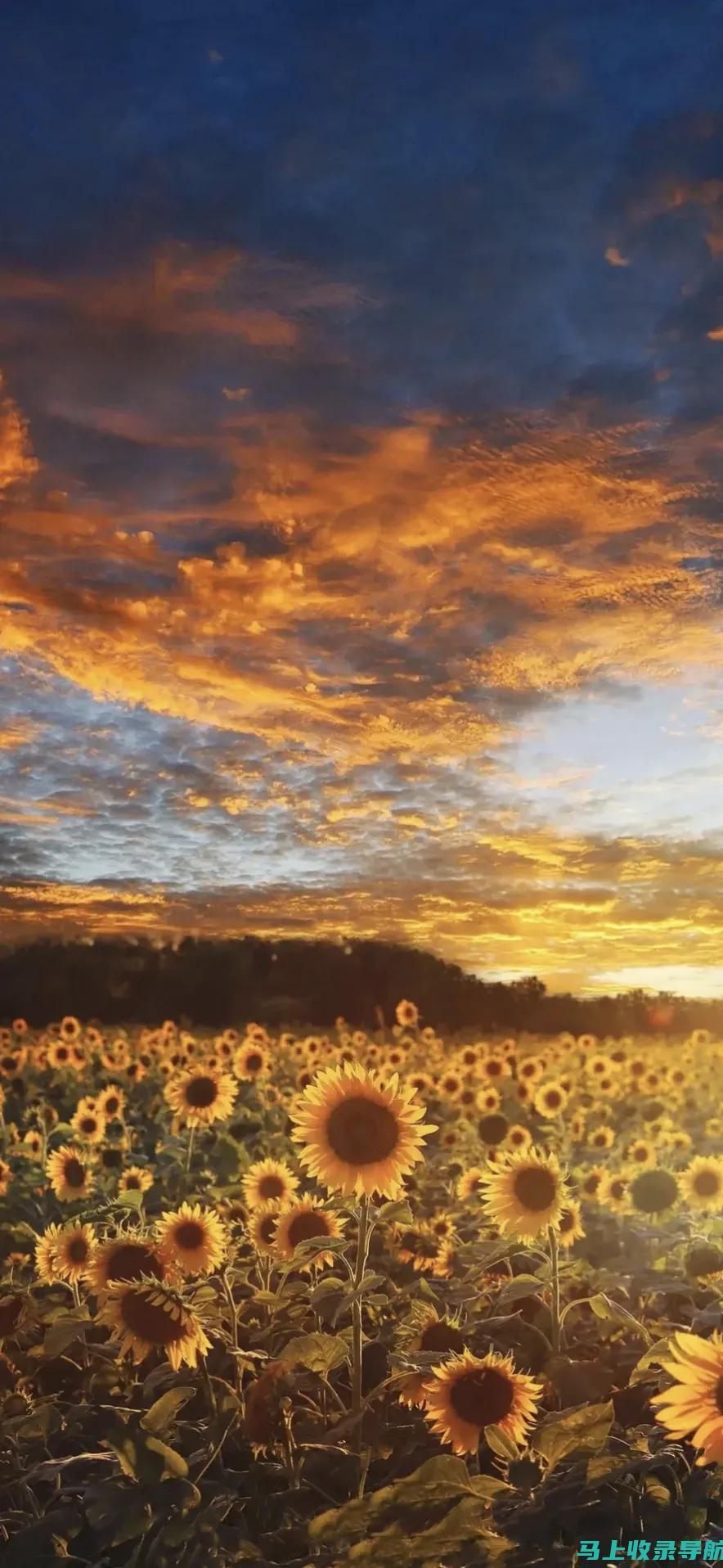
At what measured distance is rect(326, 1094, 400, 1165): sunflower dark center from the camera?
5332 millimetres

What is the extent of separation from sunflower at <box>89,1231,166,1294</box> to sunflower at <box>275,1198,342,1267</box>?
2.96ft

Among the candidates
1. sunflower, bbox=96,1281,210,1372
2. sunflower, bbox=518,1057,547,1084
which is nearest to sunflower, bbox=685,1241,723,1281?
sunflower, bbox=96,1281,210,1372

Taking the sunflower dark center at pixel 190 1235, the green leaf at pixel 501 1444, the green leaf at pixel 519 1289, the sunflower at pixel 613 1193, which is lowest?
the sunflower at pixel 613 1193

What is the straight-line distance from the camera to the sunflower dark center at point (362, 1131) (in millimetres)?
5332

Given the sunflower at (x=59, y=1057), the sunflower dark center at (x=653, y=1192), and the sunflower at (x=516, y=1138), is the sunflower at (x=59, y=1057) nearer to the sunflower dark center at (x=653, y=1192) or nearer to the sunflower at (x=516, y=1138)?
the sunflower at (x=516, y=1138)

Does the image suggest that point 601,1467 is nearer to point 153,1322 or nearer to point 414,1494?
point 414,1494

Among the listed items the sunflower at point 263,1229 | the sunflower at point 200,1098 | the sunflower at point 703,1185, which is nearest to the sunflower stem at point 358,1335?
the sunflower at point 263,1229

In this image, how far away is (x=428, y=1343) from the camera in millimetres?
4832

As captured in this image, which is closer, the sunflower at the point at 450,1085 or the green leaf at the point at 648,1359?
the green leaf at the point at 648,1359

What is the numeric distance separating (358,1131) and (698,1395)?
2.04 meters

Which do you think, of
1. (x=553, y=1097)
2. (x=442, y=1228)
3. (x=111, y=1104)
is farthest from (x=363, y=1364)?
(x=111, y=1104)

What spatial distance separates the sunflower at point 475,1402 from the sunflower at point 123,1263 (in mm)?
1201

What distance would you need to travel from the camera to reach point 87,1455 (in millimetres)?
3750

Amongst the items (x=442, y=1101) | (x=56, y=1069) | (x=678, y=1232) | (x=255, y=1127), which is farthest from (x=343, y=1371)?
(x=56, y=1069)
